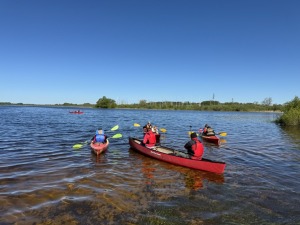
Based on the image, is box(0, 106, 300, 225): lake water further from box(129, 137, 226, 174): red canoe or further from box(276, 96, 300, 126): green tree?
box(276, 96, 300, 126): green tree

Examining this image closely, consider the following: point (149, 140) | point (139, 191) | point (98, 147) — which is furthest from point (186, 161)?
point (98, 147)

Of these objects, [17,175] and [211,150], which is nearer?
[17,175]

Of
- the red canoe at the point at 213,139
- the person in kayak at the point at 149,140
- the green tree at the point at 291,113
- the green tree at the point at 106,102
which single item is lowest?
the red canoe at the point at 213,139

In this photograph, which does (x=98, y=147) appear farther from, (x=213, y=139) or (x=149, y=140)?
(x=213, y=139)

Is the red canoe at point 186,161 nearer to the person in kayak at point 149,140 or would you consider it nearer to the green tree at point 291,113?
the person in kayak at point 149,140

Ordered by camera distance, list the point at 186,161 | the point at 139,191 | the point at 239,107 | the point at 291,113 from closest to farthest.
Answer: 1. the point at 139,191
2. the point at 186,161
3. the point at 291,113
4. the point at 239,107

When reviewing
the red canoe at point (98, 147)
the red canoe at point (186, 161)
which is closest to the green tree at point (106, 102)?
the red canoe at point (98, 147)

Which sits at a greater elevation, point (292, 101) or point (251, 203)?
point (292, 101)

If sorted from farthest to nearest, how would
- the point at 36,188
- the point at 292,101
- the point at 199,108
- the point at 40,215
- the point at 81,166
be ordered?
1. the point at 199,108
2. the point at 292,101
3. the point at 81,166
4. the point at 36,188
5. the point at 40,215

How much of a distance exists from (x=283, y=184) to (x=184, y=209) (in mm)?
5281

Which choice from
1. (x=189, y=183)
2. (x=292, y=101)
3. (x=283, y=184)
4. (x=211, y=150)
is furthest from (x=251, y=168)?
(x=292, y=101)

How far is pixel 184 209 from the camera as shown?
26.3ft

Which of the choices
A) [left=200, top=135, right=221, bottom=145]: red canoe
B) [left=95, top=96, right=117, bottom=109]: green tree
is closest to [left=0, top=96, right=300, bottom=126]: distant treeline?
[left=95, top=96, right=117, bottom=109]: green tree

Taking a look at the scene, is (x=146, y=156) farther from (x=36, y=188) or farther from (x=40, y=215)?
(x=40, y=215)
